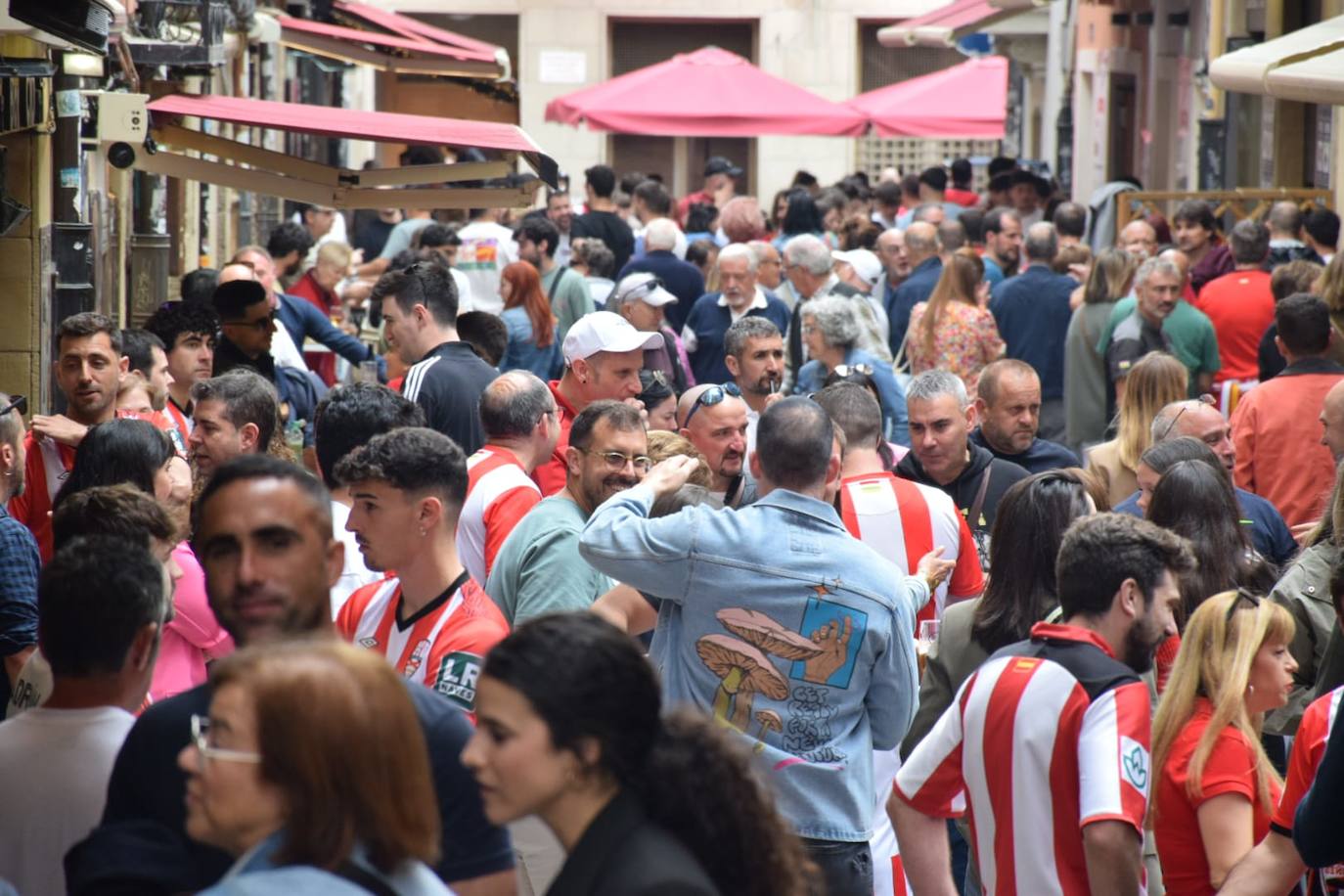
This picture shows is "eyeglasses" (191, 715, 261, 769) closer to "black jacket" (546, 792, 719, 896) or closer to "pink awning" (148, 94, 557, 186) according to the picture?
"black jacket" (546, 792, 719, 896)

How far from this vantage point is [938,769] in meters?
4.16

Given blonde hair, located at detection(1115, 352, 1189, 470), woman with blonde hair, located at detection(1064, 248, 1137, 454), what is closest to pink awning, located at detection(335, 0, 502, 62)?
woman with blonde hair, located at detection(1064, 248, 1137, 454)

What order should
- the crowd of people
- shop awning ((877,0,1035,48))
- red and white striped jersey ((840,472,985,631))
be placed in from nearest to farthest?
the crowd of people, red and white striped jersey ((840,472,985,631)), shop awning ((877,0,1035,48))

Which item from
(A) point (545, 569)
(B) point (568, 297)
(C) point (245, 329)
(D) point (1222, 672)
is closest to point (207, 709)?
(A) point (545, 569)

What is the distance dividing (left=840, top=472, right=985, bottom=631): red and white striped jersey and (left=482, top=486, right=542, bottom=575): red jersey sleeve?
0.97 metres

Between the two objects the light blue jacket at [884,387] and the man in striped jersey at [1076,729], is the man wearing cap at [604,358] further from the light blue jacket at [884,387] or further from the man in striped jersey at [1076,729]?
the man in striped jersey at [1076,729]

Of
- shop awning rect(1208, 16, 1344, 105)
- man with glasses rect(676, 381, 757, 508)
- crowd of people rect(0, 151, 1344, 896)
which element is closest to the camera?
crowd of people rect(0, 151, 1344, 896)

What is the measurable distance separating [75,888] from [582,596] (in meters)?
2.33

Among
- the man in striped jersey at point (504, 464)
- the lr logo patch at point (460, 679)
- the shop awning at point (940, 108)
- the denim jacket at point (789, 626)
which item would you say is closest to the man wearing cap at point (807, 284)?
the man in striped jersey at point (504, 464)

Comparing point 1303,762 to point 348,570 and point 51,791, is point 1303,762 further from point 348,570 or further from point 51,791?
point 348,570

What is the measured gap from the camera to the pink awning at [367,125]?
771 centimetres

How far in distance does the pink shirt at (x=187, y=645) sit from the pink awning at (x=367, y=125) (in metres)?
3.34

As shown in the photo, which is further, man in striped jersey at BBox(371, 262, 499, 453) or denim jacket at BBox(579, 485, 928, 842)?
man in striped jersey at BBox(371, 262, 499, 453)

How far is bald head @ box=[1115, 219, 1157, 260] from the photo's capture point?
1267cm
